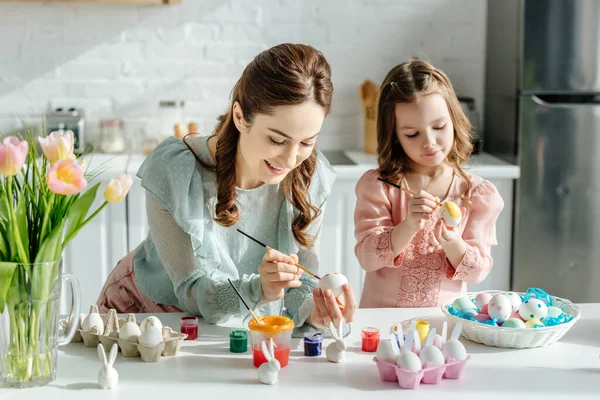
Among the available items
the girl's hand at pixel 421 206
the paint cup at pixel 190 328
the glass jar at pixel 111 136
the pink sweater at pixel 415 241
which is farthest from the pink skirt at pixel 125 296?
the glass jar at pixel 111 136

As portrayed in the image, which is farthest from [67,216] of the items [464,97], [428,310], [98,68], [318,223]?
[464,97]

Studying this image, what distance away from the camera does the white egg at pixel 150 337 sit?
64.3 inches

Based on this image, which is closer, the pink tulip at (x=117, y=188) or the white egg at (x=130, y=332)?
the pink tulip at (x=117, y=188)

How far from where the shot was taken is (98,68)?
12.5 feet

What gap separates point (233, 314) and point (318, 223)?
332 millimetres

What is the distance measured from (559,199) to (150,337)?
239 centimetres

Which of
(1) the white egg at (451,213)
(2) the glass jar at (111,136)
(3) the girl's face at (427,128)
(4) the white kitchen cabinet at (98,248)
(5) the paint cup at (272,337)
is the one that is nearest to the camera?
(5) the paint cup at (272,337)

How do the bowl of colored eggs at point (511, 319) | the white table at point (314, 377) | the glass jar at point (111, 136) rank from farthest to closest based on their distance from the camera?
the glass jar at point (111, 136), the bowl of colored eggs at point (511, 319), the white table at point (314, 377)

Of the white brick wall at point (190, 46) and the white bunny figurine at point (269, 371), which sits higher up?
the white brick wall at point (190, 46)

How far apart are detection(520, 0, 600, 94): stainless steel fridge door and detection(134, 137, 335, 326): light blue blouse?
1.68 metres

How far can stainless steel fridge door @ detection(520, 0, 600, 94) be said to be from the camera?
3.45 metres

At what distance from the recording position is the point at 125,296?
217 centimetres

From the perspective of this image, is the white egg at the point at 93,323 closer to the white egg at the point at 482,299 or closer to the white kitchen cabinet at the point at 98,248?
the white egg at the point at 482,299

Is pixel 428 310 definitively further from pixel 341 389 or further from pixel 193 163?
pixel 193 163
